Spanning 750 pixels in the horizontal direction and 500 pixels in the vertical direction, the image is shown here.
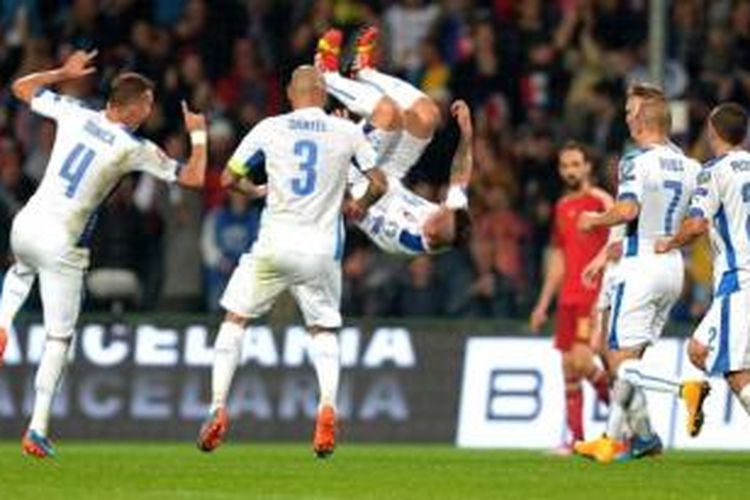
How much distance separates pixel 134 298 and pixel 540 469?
8072 mm

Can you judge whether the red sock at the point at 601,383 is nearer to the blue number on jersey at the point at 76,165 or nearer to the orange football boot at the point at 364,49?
the orange football boot at the point at 364,49

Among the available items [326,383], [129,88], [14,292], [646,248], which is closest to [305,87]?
[129,88]

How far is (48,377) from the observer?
67.8 feet

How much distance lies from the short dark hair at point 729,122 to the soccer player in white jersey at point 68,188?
132 inches

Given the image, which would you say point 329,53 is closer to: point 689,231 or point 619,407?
point 689,231

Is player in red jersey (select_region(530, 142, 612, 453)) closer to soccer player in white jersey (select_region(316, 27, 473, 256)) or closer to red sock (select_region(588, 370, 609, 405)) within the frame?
red sock (select_region(588, 370, 609, 405))

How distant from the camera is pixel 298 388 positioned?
87.0 ft

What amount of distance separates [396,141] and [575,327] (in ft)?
8.45

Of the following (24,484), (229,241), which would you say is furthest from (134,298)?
(24,484)

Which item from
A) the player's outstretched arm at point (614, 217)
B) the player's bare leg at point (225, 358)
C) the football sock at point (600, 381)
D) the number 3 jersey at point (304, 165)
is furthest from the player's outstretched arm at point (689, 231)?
the football sock at point (600, 381)

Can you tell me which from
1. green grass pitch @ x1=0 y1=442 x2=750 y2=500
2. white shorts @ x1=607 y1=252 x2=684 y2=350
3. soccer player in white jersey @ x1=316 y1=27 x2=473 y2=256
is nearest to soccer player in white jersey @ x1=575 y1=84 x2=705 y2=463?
white shorts @ x1=607 y1=252 x2=684 y2=350

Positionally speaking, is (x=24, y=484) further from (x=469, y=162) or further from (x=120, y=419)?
(x=120, y=419)

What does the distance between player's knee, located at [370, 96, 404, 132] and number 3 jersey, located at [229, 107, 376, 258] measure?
581 mm

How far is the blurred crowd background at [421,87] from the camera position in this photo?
1093 inches
